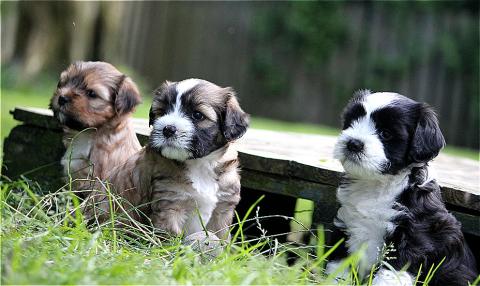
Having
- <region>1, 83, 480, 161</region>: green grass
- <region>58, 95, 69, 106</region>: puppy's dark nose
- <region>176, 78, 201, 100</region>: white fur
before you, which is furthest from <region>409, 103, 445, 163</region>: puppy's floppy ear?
<region>1, 83, 480, 161</region>: green grass

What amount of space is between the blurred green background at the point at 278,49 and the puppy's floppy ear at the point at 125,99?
9.70 m

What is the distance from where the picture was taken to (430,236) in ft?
14.6

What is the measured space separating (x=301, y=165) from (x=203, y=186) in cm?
86

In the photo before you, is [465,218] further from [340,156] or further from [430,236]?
[340,156]

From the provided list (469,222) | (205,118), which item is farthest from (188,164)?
(469,222)

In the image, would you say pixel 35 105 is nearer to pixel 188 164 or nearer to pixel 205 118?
pixel 188 164

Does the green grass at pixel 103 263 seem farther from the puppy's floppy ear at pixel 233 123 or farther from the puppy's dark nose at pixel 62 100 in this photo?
the puppy's dark nose at pixel 62 100

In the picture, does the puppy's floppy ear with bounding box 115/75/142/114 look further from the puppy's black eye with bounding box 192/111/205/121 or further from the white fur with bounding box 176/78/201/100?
the puppy's black eye with bounding box 192/111/205/121

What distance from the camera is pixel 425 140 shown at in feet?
14.3

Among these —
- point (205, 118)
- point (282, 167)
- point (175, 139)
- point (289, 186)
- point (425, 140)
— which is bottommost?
point (289, 186)

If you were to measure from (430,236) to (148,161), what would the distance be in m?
1.80

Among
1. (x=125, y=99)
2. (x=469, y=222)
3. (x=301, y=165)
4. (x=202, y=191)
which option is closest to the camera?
(x=202, y=191)

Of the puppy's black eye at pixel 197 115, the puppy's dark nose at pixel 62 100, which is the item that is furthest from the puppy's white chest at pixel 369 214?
the puppy's dark nose at pixel 62 100

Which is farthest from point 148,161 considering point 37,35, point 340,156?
point 37,35
